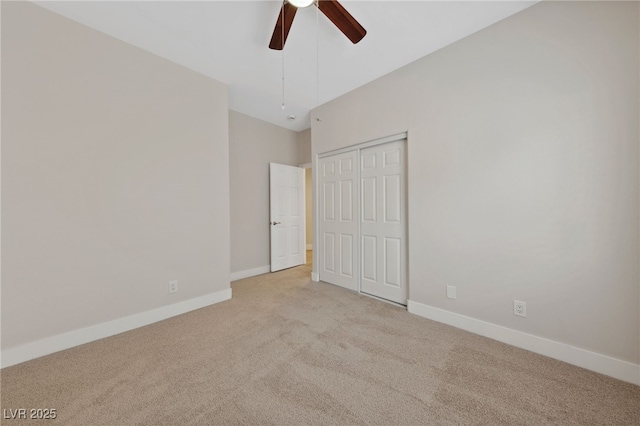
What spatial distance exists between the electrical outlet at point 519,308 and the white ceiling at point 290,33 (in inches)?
95.1

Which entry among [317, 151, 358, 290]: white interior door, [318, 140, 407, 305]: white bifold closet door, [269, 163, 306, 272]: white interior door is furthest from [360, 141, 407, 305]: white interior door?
[269, 163, 306, 272]: white interior door

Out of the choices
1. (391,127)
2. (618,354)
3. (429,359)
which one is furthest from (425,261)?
(391,127)

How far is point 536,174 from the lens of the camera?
6.02ft

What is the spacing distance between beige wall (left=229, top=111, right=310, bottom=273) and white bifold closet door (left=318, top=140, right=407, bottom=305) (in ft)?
3.98

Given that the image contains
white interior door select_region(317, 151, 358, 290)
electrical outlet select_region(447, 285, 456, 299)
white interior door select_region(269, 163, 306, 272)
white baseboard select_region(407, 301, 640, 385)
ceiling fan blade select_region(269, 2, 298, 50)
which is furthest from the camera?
white interior door select_region(269, 163, 306, 272)

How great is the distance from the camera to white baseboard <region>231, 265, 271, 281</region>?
3805mm

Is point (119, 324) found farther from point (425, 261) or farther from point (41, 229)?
point (425, 261)

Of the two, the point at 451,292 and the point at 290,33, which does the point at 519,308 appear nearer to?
the point at 451,292

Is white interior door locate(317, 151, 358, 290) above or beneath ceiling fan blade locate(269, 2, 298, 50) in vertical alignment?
beneath

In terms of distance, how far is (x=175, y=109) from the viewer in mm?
2561

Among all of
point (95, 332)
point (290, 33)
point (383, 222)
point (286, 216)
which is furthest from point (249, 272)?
point (290, 33)

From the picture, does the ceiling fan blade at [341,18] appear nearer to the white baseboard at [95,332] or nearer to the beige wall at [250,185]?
the beige wall at [250,185]

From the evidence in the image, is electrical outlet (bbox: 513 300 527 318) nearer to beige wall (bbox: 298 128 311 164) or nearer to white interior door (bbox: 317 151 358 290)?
white interior door (bbox: 317 151 358 290)

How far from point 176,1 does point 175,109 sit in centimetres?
103
